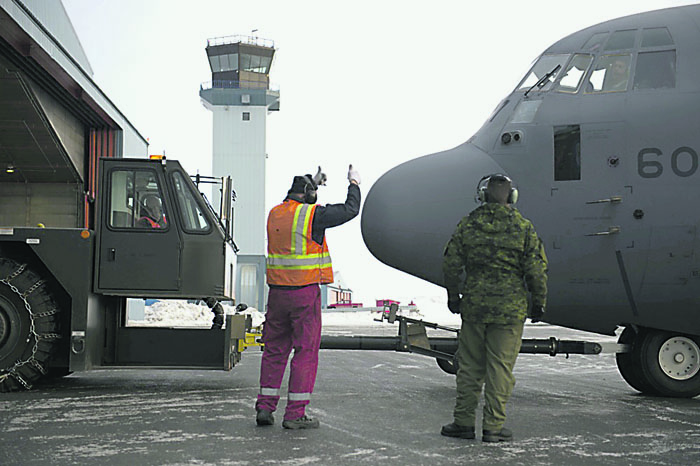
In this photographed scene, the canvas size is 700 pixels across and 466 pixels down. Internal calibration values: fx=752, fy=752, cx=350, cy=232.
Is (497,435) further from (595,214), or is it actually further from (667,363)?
(667,363)

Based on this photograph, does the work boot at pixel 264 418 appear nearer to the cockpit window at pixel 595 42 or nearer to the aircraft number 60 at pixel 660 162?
the aircraft number 60 at pixel 660 162

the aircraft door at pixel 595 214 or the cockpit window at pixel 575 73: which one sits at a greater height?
the cockpit window at pixel 575 73

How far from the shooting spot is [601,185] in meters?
6.88

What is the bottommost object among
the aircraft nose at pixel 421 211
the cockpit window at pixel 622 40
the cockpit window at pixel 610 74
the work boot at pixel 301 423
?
the work boot at pixel 301 423

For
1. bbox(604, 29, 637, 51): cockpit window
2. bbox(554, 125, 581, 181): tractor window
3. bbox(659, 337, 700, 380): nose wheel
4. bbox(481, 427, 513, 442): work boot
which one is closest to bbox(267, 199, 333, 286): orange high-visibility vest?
bbox(481, 427, 513, 442): work boot

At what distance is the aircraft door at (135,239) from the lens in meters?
8.16

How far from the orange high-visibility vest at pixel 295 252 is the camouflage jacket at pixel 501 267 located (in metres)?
1.10

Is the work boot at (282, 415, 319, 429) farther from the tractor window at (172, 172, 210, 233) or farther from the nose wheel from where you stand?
Result: the nose wheel

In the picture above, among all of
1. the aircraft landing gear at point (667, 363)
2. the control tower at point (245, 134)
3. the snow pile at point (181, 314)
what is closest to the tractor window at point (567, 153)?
the aircraft landing gear at point (667, 363)

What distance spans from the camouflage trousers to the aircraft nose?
144cm

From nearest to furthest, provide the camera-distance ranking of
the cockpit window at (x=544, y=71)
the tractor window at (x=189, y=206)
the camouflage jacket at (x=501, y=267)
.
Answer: the camouflage jacket at (x=501, y=267) → the cockpit window at (x=544, y=71) → the tractor window at (x=189, y=206)

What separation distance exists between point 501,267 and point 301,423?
1.91 meters

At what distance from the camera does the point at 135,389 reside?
8.38 metres

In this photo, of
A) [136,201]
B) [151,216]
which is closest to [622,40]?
[151,216]
